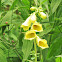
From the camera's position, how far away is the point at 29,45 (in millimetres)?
691

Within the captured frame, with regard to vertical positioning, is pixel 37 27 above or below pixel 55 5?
below

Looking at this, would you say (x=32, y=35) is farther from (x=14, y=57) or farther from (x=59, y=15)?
(x=14, y=57)

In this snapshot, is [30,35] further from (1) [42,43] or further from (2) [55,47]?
(2) [55,47]

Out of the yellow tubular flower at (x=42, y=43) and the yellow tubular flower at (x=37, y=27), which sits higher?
the yellow tubular flower at (x=37, y=27)

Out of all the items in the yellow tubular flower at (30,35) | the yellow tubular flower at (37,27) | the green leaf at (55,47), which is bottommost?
the green leaf at (55,47)

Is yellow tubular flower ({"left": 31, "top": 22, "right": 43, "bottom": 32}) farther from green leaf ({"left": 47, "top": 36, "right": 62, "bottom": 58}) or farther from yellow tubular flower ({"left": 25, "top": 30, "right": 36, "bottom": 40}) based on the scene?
green leaf ({"left": 47, "top": 36, "right": 62, "bottom": 58})

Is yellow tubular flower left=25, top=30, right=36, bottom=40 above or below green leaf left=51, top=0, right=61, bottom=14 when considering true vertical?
below

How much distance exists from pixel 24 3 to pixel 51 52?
45 centimetres

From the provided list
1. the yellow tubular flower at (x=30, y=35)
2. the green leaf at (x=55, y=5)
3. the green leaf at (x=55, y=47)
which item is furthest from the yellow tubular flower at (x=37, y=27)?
the green leaf at (x=55, y=47)

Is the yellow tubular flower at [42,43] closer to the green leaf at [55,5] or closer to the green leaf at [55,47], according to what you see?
the green leaf at [55,5]

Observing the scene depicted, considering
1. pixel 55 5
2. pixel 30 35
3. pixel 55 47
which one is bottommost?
pixel 55 47

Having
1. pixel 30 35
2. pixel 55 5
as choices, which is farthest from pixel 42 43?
pixel 55 5

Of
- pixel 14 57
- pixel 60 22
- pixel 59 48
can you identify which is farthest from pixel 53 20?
pixel 14 57

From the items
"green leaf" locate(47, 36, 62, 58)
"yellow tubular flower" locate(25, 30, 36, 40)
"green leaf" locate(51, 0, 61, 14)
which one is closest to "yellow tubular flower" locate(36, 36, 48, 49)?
"yellow tubular flower" locate(25, 30, 36, 40)
